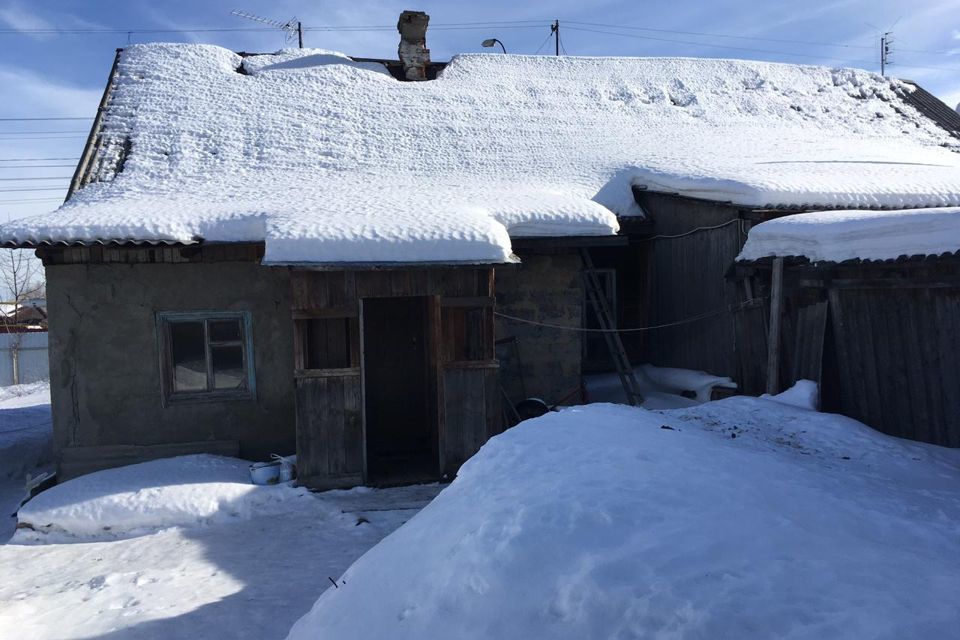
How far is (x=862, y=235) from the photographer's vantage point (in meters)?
5.98

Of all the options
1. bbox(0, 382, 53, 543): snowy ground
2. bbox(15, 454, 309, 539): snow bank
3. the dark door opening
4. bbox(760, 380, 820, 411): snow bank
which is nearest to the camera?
bbox(760, 380, 820, 411): snow bank

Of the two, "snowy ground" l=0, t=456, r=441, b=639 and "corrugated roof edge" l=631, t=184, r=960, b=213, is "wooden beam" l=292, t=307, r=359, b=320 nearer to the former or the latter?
"snowy ground" l=0, t=456, r=441, b=639

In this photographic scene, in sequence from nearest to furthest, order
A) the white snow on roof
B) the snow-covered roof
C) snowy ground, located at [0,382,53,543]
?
the white snow on roof
the snow-covered roof
snowy ground, located at [0,382,53,543]

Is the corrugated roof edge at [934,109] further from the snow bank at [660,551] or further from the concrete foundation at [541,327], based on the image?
the snow bank at [660,551]

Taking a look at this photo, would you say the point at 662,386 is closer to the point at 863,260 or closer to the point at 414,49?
the point at 863,260

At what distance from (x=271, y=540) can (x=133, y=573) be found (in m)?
1.19

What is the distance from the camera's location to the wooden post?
699 centimetres

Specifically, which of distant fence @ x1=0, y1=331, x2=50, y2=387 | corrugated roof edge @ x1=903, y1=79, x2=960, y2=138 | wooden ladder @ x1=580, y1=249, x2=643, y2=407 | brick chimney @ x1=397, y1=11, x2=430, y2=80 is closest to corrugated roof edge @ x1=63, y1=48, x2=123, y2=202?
brick chimney @ x1=397, y1=11, x2=430, y2=80

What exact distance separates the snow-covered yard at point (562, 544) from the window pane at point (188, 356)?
136 centimetres

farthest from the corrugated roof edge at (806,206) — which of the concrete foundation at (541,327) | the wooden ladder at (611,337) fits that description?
the concrete foundation at (541,327)

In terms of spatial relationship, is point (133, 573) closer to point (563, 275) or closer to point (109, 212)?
point (109, 212)

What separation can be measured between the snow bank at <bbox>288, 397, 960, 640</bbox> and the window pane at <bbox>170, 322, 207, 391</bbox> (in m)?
4.92

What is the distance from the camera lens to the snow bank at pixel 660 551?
7.00ft

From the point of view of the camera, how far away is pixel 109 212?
7.94 metres
